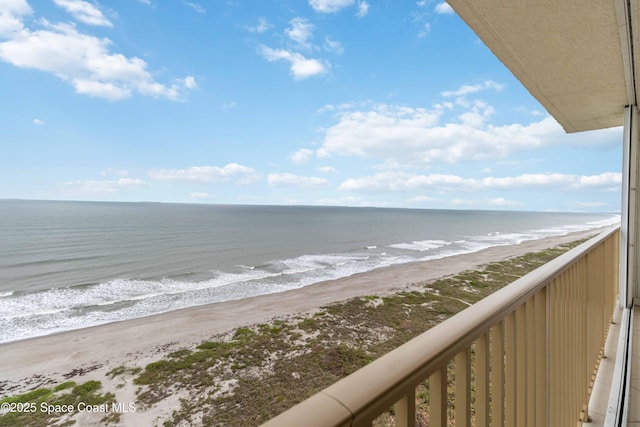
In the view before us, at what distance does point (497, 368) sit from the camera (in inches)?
25.3

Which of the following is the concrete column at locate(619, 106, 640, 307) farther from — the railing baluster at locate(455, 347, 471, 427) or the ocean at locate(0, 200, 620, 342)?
the ocean at locate(0, 200, 620, 342)

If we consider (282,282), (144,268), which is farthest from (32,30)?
(282,282)

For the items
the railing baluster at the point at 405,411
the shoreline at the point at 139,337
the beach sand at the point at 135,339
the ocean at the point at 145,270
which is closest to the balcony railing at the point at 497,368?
the railing baluster at the point at 405,411

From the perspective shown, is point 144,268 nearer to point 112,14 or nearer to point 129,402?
point 129,402

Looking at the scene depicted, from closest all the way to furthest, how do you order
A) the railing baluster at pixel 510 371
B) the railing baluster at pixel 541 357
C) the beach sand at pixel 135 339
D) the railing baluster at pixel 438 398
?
the railing baluster at pixel 438 398 < the railing baluster at pixel 510 371 < the railing baluster at pixel 541 357 < the beach sand at pixel 135 339

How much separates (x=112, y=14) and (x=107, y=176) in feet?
121

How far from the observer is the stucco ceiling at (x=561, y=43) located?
1.53 meters

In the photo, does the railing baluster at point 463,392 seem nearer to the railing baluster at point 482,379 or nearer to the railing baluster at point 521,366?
the railing baluster at point 482,379

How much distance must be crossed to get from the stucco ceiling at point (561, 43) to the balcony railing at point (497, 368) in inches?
49.1

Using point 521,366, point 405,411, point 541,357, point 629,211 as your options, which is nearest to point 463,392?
point 405,411

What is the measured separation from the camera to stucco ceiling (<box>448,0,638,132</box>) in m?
1.53

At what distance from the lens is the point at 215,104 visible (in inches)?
1468

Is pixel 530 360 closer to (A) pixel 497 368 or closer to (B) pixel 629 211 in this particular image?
(A) pixel 497 368

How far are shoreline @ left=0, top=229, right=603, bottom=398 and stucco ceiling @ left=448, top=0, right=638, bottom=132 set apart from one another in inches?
246
